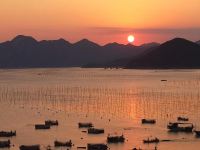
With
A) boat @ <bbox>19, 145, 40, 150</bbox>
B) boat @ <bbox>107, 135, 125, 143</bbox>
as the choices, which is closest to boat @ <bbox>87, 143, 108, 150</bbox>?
boat @ <bbox>107, 135, 125, 143</bbox>

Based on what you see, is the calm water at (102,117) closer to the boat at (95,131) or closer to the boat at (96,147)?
the boat at (95,131)

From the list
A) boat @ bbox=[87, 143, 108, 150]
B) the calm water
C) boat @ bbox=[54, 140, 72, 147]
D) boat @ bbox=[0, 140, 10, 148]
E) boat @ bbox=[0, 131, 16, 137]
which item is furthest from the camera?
boat @ bbox=[0, 131, 16, 137]

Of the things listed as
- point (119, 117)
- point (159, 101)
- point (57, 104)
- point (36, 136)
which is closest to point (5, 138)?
point (36, 136)

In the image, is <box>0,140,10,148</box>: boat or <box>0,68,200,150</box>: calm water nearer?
<box>0,140,10,148</box>: boat

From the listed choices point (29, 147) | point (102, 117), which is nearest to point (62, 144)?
point (29, 147)

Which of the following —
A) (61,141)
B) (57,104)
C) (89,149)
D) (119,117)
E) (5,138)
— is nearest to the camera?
(89,149)

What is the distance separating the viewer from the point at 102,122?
226 feet

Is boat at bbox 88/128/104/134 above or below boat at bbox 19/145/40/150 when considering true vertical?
above

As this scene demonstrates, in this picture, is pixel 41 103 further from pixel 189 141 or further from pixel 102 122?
pixel 189 141

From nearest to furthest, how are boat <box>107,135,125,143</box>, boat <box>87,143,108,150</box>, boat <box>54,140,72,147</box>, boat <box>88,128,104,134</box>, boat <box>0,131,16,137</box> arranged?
boat <box>87,143,108,150</box>, boat <box>54,140,72,147</box>, boat <box>107,135,125,143</box>, boat <box>0,131,16,137</box>, boat <box>88,128,104,134</box>

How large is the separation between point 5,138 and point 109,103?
137ft

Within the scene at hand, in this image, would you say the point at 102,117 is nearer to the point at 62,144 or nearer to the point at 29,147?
the point at 62,144

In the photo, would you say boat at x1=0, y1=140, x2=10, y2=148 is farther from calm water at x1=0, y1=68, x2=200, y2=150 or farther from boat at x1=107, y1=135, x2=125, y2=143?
boat at x1=107, y1=135, x2=125, y2=143

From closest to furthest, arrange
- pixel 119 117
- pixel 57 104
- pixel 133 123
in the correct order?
1. pixel 133 123
2. pixel 119 117
3. pixel 57 104
